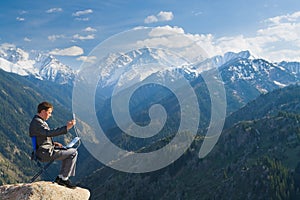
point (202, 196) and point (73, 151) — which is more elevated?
point (73, 151)

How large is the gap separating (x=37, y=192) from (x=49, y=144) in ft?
9.70

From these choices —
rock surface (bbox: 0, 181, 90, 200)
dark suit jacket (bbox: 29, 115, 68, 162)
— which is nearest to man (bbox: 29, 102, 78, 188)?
dark suit jacket (bbox: 29, 115, 68, 162)

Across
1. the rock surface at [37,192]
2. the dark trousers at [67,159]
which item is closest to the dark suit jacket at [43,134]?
the dark trousers at [67,159]

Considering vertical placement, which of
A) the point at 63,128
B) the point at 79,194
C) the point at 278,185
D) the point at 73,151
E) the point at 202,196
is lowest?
the point at 202,196

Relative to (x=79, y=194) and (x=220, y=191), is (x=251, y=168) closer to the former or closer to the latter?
(x=220, y=191)

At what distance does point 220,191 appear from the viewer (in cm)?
19088

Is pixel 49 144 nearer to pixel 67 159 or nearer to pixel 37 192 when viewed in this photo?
pixel 67 159

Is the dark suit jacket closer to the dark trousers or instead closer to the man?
the man

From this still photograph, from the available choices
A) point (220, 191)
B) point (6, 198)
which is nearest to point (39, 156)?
point (6, 198)

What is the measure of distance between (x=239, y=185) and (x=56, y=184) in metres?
179

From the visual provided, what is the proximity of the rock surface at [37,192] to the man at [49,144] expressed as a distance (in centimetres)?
75

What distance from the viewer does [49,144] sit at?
19.7 meters

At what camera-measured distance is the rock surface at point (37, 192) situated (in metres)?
19.7

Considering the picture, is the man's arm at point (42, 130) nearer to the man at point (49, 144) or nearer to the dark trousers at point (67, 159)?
the man at point (49, 144)
